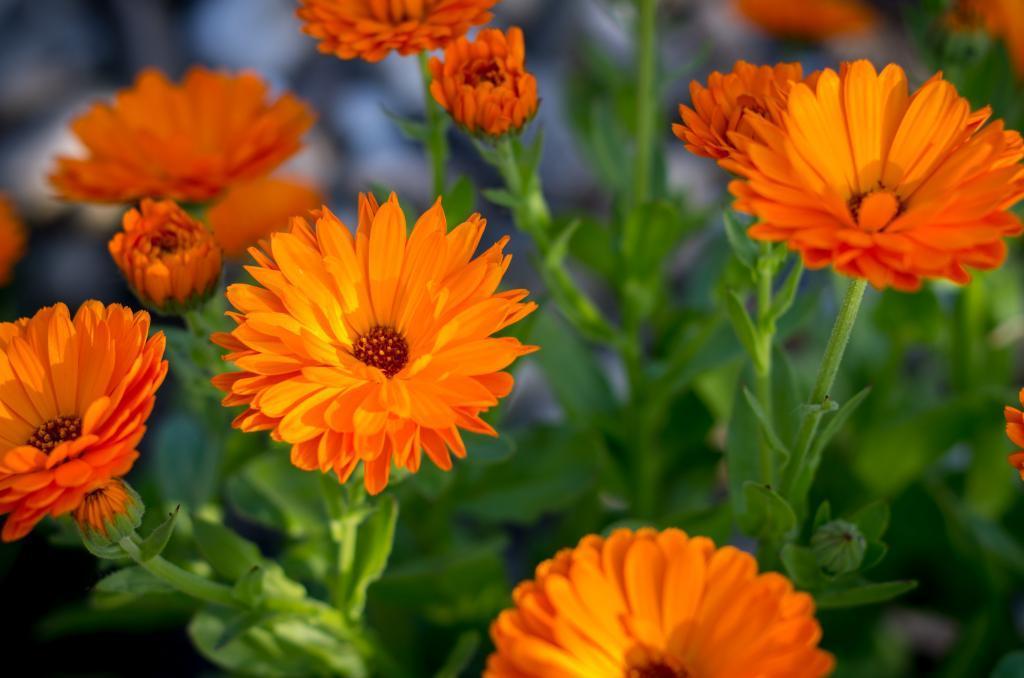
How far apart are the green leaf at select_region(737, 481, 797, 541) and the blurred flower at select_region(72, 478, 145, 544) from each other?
556 mm

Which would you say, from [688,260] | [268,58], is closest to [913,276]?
[688,260]

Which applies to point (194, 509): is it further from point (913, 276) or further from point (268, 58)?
point (268, 58)

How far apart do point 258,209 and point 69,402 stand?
2.70ft

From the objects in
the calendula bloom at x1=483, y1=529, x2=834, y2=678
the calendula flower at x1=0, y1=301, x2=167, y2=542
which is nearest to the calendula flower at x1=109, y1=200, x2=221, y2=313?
the calendula flower at x1=0, y1=301, x2=167, y2=542

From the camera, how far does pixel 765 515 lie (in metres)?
1.03

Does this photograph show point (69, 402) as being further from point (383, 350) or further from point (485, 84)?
point (485, 84)

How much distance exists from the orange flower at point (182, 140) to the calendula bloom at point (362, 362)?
295 mm

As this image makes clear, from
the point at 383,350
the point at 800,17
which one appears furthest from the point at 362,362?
the point at 800,17

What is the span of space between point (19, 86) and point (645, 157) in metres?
1.75

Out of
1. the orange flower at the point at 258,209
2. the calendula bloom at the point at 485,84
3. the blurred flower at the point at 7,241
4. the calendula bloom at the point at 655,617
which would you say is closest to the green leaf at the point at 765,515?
the calendula bloom at the point at 655,617

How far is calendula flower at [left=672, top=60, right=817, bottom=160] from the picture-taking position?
818 millimetres

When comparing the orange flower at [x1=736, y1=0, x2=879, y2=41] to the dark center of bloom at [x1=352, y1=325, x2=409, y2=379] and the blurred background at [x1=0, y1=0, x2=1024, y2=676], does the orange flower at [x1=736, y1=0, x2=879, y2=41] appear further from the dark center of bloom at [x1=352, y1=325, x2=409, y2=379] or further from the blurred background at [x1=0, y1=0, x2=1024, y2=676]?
the dark center of bloom at [x1=352, y1=325, x2=409, y2=379]

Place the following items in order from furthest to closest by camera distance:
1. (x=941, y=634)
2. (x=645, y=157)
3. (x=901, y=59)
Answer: (x=901, y=59) → (x=941, y=634) → (x=645, y=157)

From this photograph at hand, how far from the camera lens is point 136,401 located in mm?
761
